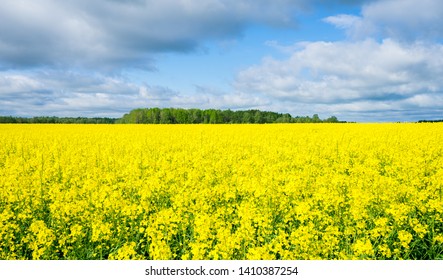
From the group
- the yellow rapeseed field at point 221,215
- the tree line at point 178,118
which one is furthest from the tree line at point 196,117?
the yellow rapeseed field at point 221,215

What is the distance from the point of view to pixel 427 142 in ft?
56.5

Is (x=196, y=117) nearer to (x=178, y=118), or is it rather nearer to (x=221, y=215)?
(x=178, y=118)

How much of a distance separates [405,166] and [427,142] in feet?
29.1

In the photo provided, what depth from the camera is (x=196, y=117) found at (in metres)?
72.7

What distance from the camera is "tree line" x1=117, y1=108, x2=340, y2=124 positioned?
2778 inches

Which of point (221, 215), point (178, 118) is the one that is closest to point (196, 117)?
point (178, 118)

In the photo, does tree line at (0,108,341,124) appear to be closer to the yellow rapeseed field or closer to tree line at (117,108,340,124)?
tree line at (117,108,340,124)

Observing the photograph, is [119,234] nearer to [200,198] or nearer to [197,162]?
[200,198]

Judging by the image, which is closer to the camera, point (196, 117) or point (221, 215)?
point (221, 215)

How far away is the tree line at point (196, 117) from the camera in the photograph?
232 feet

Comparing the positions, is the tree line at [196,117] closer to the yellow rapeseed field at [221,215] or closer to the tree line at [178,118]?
the tree line at [178,118]

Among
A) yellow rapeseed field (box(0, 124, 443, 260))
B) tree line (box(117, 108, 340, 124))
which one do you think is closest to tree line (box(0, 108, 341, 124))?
tree line (box(117, 108, 340, 124))

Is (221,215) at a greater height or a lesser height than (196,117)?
lesser
